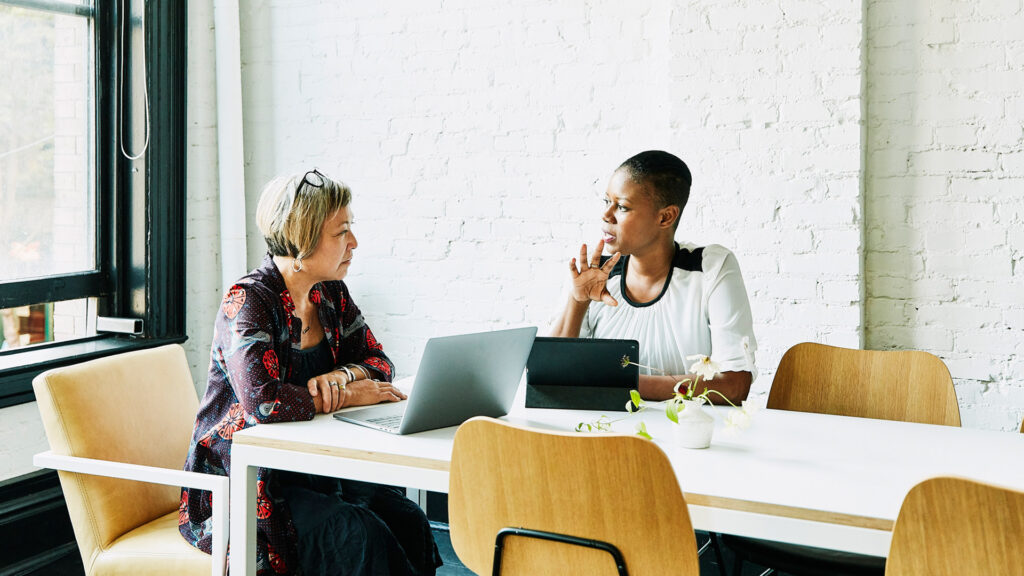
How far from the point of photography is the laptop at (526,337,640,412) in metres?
2.12

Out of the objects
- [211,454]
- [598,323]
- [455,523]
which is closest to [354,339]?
[211,454]

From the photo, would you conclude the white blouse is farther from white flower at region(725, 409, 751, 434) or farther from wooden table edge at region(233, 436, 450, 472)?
wooden table edge at region(233, 436, 450, 472)

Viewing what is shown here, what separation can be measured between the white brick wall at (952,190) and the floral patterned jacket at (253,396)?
182cm

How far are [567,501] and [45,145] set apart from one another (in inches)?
94.4

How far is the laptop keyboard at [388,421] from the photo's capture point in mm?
2000

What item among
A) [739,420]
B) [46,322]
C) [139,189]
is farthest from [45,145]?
[739,420]

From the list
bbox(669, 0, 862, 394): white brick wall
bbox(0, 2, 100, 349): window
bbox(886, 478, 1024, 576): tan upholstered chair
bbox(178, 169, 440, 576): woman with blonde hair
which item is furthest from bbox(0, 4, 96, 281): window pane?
bbox(886, 478, 1024, 576): tan upholstered chair

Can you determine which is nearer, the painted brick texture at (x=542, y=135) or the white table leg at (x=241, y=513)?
the white table leg at (x=241, y=513)

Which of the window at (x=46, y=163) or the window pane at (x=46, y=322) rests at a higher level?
the window at (x=46, y=163)

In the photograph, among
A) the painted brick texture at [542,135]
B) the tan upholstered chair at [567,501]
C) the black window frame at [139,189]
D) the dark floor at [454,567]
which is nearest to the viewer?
the tan upholstered chair at [567,501]

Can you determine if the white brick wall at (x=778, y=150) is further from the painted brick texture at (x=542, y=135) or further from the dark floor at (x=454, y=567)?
the dark floor at (x=454, y=567)

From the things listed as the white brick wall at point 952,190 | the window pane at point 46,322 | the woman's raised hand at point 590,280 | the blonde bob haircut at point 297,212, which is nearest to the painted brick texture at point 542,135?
the white brick wall at point 952,190

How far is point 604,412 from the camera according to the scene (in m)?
2.15

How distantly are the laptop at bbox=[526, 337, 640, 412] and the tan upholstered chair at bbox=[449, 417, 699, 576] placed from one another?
60 cm
